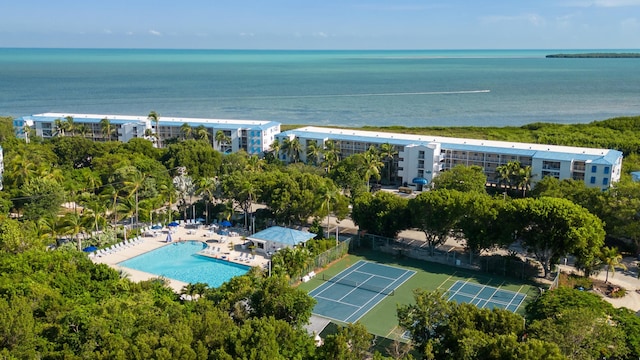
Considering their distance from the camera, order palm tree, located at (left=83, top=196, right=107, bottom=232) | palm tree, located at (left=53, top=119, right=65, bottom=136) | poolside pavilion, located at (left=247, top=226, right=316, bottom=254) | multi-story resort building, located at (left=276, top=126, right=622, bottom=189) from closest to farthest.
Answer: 1. poolside pavilion, located at (left=247, top=226, right=316, bottom=254)
2. palm tree, located at (left=83, top=196, right=107, bottom=232)
3. multi-story resort building, located at (left=276, top=126, right=622, bottom=189)
4. palm tree, located at (left=53, top=119, right=65, bottom=136)

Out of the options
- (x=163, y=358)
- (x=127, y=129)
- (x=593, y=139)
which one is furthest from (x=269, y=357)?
(x=593, y=139)

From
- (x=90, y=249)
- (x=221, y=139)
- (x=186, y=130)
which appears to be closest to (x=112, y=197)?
(x=90, y=249)

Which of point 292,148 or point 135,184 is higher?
point 292,148

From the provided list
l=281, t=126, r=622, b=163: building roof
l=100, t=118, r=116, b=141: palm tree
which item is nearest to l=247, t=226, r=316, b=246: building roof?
l=281, t=126, r=622, b=163: building roof

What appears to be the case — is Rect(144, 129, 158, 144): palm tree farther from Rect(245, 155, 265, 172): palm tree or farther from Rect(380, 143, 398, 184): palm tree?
Rect(380, 143, 398, 184): palm tree

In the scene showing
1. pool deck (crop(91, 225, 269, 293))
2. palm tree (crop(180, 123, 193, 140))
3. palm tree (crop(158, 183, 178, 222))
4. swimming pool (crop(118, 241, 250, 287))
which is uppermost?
palm tree (crop(180, 123, 193, 140))

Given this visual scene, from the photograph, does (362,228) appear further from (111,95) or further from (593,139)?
(111,95)

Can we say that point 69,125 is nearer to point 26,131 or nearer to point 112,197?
point 26,131
